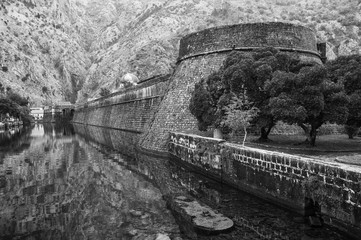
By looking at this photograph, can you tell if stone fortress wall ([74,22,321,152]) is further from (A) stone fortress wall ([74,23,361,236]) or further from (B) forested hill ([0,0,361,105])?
(B) forested hill ([0,0,361,105])

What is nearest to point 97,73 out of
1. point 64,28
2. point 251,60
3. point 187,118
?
point 64,28

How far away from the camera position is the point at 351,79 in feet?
52.4

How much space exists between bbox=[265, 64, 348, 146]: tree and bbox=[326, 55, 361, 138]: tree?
879mm

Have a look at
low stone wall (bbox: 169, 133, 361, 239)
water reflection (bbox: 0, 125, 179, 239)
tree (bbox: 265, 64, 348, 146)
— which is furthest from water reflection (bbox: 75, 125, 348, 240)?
tree (bbox: 265, 64, 348, 146)

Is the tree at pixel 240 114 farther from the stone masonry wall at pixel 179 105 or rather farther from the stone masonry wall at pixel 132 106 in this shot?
the stone masonry wall at pixel 132 106

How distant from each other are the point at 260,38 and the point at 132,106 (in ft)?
70.3

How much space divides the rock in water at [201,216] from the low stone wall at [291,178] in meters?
2.26

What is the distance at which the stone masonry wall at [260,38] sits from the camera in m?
24.1

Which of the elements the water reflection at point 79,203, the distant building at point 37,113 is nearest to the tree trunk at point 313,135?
the water reflection at point 79,203

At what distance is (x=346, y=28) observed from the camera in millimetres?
65188

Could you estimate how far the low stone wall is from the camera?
332 inches

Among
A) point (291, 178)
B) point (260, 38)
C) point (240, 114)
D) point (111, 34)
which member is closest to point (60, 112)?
point (111, 34)

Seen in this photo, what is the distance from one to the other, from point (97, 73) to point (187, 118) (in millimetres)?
91700

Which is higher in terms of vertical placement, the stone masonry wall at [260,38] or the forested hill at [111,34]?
the forested hill at [111,34]
